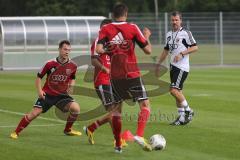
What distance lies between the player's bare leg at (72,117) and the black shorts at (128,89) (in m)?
1.55

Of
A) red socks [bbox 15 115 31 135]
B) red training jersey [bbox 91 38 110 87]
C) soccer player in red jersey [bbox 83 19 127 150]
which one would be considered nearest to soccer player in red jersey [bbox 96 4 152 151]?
soccer player in red jersey [bbox 83 19 127 150]

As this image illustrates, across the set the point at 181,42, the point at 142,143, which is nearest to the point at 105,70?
the point at 142,143

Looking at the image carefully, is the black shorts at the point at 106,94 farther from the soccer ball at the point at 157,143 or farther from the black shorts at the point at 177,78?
the black shorts at the point at 177,78

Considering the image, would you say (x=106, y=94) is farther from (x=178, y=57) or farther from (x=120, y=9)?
(x=178, y=57)

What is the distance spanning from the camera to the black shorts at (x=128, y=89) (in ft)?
36.1

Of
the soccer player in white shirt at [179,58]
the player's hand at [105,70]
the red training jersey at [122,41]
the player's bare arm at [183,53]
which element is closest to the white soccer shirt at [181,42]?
the soccer player in white shirt at [179,58]

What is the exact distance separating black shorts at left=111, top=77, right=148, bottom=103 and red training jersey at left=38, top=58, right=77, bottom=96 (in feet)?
5.01

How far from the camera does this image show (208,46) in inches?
1714

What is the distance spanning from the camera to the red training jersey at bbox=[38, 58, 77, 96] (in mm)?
12398

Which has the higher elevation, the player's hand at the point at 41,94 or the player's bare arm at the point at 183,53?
the player's bare arm at the point at 183,53

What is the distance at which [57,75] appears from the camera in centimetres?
1248

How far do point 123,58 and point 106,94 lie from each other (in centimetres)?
70

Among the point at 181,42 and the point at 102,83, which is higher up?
the point at 181,42

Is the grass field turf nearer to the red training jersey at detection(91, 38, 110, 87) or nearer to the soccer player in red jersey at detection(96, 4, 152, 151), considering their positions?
the soccer player in red jersey at detection(96, 4, 152, 151)
